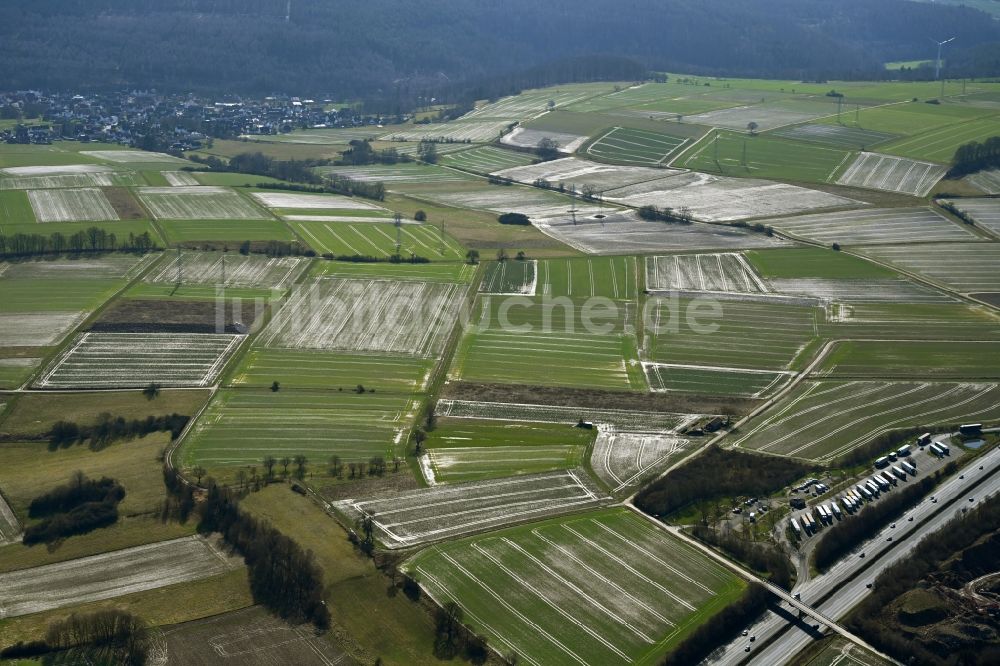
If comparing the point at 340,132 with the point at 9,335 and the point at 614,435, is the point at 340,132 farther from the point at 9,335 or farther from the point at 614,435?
the point at 614,435

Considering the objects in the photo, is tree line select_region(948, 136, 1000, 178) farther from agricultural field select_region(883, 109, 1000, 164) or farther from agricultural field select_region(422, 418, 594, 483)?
agricultural field select_region(422, 418, 594, 483)

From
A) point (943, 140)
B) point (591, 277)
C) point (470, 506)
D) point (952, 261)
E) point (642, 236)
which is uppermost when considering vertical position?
point (943, 140)

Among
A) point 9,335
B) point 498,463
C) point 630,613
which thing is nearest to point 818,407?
point 498,463

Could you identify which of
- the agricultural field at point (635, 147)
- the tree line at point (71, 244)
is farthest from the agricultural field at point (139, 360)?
the agricultural field at point (635, 147)

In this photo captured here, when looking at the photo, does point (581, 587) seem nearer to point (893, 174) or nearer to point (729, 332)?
point (729, 332)

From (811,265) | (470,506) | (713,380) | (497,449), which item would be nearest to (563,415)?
(497,449)
